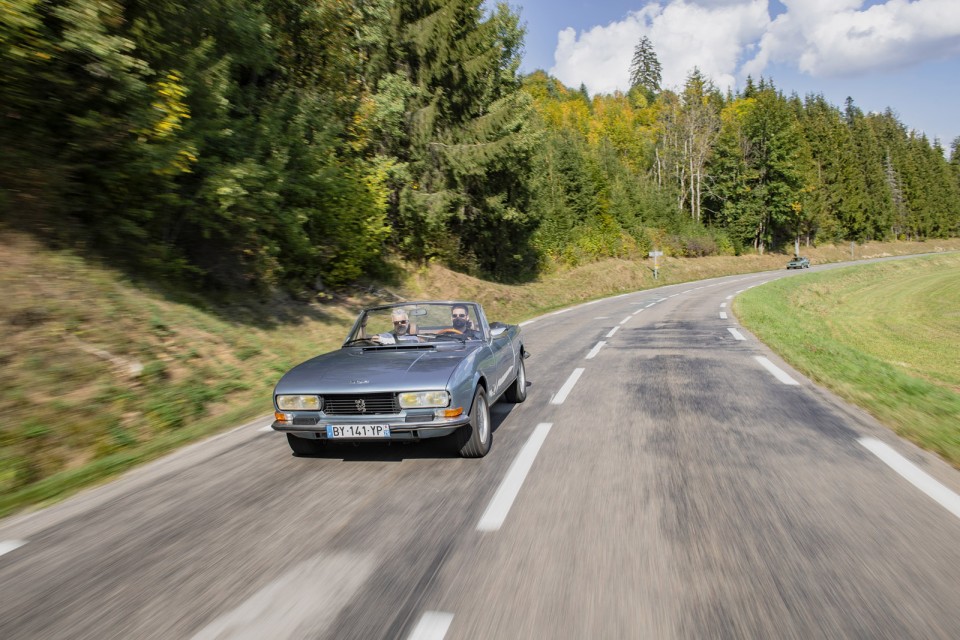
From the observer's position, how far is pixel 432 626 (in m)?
2.42

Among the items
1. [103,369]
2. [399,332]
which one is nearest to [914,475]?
[399,332]

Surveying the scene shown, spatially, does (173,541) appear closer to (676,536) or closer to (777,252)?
(676,536)

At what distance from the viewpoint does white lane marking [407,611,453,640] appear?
2352mm

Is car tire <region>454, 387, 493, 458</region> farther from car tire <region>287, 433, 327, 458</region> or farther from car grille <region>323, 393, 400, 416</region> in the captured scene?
car tire <region>287, 433, 327, 458</region>

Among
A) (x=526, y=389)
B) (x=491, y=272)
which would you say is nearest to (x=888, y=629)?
(x=526, y=389)

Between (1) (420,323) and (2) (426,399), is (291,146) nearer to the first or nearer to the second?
(1) (420,323)

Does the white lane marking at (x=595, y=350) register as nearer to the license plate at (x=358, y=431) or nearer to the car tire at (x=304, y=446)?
the car tire at (x=304, y=446)

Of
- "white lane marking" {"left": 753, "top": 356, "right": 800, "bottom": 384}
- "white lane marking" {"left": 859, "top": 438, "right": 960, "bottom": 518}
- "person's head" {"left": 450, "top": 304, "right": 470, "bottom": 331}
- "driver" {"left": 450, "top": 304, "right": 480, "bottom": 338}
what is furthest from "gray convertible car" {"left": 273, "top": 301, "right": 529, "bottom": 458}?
"white lane marking" {"left": 753, "top": 356, "right": 800, "bottom": 384}

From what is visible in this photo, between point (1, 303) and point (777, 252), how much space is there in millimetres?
70826

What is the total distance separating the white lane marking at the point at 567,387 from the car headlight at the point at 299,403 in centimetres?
328

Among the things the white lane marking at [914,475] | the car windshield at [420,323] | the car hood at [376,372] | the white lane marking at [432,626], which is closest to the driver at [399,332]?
the car windshield at [420,323]

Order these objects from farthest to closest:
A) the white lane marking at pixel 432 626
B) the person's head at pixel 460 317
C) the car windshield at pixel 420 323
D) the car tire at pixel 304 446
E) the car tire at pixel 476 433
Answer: the person's head at pixel 460 317 < the car windshield at pixel 420 323 < the car tire at pixel 304 446 < the car tire at pixel 476 433 < the white lane marking at pixel 432 626

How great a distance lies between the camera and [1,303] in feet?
20.0

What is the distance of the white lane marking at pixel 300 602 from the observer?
2.45 meters
